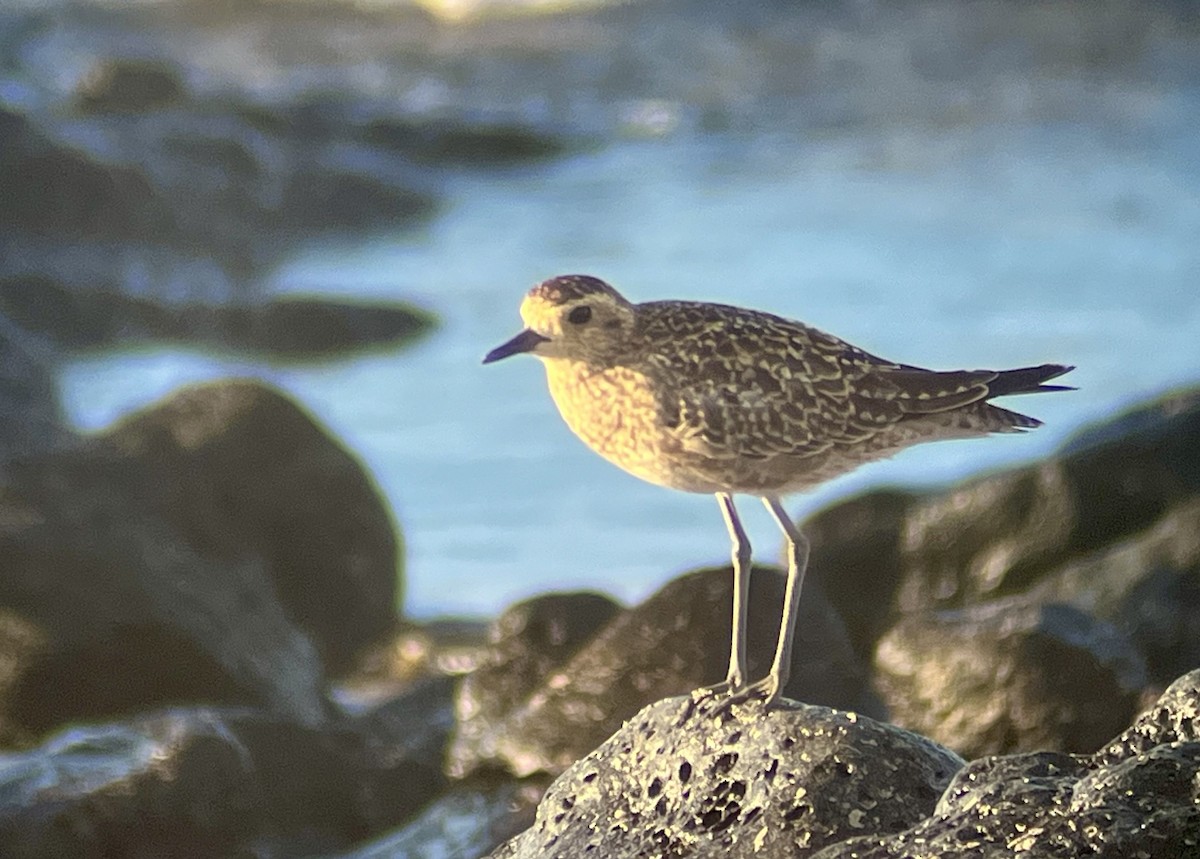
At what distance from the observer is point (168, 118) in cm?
1978

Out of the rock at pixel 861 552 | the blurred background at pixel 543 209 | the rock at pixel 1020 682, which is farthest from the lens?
the blurred background at pixel 543 209

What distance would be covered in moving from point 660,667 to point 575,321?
185 cm

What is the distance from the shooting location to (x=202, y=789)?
5.82 meters

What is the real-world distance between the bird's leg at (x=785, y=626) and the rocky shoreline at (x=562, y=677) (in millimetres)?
106

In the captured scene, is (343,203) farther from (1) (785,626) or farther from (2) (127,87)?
(1) (785,626)

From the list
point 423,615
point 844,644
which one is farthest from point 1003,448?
point 844,644

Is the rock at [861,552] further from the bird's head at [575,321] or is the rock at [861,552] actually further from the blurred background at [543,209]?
the bird's head at [575,321]

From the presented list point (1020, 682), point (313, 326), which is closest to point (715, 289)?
point (313, 326)

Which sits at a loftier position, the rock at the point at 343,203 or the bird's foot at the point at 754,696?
the rock at the point at 343,203

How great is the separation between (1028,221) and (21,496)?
11.6 meters

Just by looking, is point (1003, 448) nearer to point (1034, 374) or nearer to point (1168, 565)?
point (1168, 565)

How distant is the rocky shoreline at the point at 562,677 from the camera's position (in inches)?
137

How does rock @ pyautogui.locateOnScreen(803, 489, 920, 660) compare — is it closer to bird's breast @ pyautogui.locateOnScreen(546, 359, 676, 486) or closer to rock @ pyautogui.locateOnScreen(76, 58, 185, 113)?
bird's breast @ pyautogui.locateOnScreen(546, 359, 676, 486)

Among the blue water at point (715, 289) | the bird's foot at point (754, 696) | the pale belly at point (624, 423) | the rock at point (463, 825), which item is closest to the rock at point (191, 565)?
the blue water at point (715, 289)
